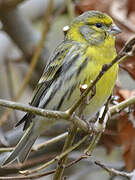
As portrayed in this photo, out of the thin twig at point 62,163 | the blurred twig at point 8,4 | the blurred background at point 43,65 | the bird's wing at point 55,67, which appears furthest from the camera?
the blurred twig at point 8,4

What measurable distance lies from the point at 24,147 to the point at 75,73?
18.4 inches

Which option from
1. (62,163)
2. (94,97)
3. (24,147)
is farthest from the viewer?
(24,147)

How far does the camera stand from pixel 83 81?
2.38 m

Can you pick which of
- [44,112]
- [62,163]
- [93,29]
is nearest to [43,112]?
[44,112]

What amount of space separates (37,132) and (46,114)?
3.04ft

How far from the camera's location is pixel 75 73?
8.00ft

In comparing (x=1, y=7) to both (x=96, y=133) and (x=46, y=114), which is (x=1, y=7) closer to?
(x=96, y=133)

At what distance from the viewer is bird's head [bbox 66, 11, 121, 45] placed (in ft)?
8.70

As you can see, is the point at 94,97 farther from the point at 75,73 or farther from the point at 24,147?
the point at 24,147

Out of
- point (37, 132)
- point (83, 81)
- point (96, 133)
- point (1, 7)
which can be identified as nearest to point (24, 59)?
point (1, 7)

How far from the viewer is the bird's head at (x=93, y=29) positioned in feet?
8.70

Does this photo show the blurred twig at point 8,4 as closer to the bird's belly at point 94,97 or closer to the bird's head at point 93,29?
the bird's head at point 93,29

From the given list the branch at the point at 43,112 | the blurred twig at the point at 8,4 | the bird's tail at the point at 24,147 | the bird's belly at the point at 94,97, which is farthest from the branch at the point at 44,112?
the blurred twig at the point at 8,4

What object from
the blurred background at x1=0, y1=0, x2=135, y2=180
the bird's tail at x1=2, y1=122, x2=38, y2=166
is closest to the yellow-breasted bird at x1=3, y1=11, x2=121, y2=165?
the bird's tail at x1=2, y1=122, x2=38, y2=166
